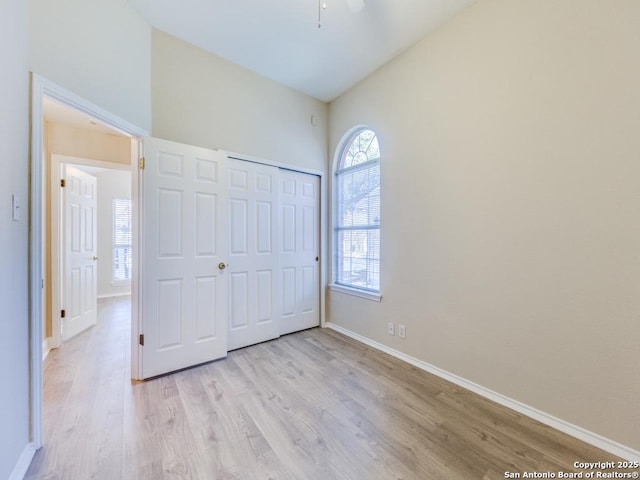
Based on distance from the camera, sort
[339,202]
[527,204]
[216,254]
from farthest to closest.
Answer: [339,202] → [216,254] → [527,204]

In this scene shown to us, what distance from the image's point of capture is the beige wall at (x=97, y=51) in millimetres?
1538

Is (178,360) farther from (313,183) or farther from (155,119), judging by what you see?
(313,183)

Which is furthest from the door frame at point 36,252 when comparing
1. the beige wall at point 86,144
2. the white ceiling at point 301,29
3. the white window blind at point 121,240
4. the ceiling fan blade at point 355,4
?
the white window blind at point 121,240

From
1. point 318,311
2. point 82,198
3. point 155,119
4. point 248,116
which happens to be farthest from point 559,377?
point 82,198

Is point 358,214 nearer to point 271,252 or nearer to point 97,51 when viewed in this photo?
point 271,252

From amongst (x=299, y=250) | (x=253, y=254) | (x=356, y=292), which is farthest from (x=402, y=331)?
(x=253, y=254)

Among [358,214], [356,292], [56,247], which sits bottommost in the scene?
[356,292]

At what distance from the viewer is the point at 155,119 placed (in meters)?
2.33

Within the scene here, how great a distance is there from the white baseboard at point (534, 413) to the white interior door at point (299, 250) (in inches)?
44.4

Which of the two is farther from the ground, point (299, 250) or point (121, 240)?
point (121, 240)

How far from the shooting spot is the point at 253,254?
291cm

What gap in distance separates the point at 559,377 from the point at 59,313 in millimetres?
4555

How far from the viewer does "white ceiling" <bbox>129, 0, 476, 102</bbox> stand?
207cm

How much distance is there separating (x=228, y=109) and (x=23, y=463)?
290 cm
